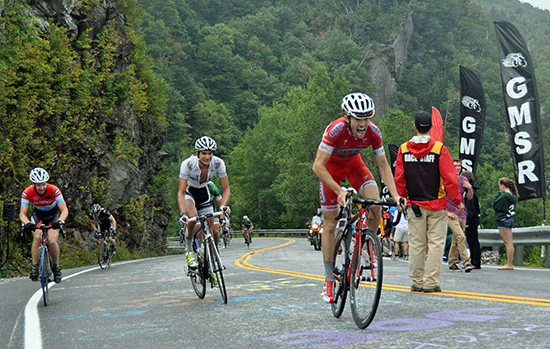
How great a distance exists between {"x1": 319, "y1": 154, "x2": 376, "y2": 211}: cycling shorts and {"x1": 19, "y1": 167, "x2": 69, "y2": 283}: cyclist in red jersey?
472cm

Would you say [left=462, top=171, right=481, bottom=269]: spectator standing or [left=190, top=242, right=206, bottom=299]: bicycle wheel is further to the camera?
[left=462, top=171, right=481, bottom=269]: spectator standing

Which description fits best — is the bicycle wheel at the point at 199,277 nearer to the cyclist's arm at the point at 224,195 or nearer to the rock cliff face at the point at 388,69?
the cyclist's arm at the point at 224,195

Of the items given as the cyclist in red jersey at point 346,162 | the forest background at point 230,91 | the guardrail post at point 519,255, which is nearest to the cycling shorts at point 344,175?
the cyclist in red jersey at point 346,162

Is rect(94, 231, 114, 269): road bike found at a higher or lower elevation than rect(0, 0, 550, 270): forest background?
lower

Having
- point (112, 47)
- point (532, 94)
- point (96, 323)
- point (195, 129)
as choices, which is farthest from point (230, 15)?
point (96, 323)

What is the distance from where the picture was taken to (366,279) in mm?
5203

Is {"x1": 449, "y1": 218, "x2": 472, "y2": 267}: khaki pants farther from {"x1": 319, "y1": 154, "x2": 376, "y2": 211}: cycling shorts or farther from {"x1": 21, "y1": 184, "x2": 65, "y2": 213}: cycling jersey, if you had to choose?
{"x1": 21, "y1": 184, "x2": 65, "y2": 213}: cycling jersey

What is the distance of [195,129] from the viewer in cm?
8438

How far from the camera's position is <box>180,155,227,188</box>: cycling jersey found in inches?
326

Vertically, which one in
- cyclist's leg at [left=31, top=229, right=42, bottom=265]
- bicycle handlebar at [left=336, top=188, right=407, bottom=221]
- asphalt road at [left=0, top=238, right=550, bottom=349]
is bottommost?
asphalt road at [left=0, top=238, right=550, bottom=349]

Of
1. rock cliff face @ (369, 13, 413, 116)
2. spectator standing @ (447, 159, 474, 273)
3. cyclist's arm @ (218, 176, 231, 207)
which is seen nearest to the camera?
cyclist's arm @ (218, 176, 231, 207)

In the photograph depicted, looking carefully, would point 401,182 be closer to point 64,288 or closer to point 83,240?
point 64,288

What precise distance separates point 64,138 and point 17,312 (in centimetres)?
1775

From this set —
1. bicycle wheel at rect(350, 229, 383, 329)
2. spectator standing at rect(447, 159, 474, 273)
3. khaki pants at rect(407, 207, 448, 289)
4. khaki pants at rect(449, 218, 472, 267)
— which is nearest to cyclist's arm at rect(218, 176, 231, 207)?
khaki pants at rect(407, 207, 448, 289)
